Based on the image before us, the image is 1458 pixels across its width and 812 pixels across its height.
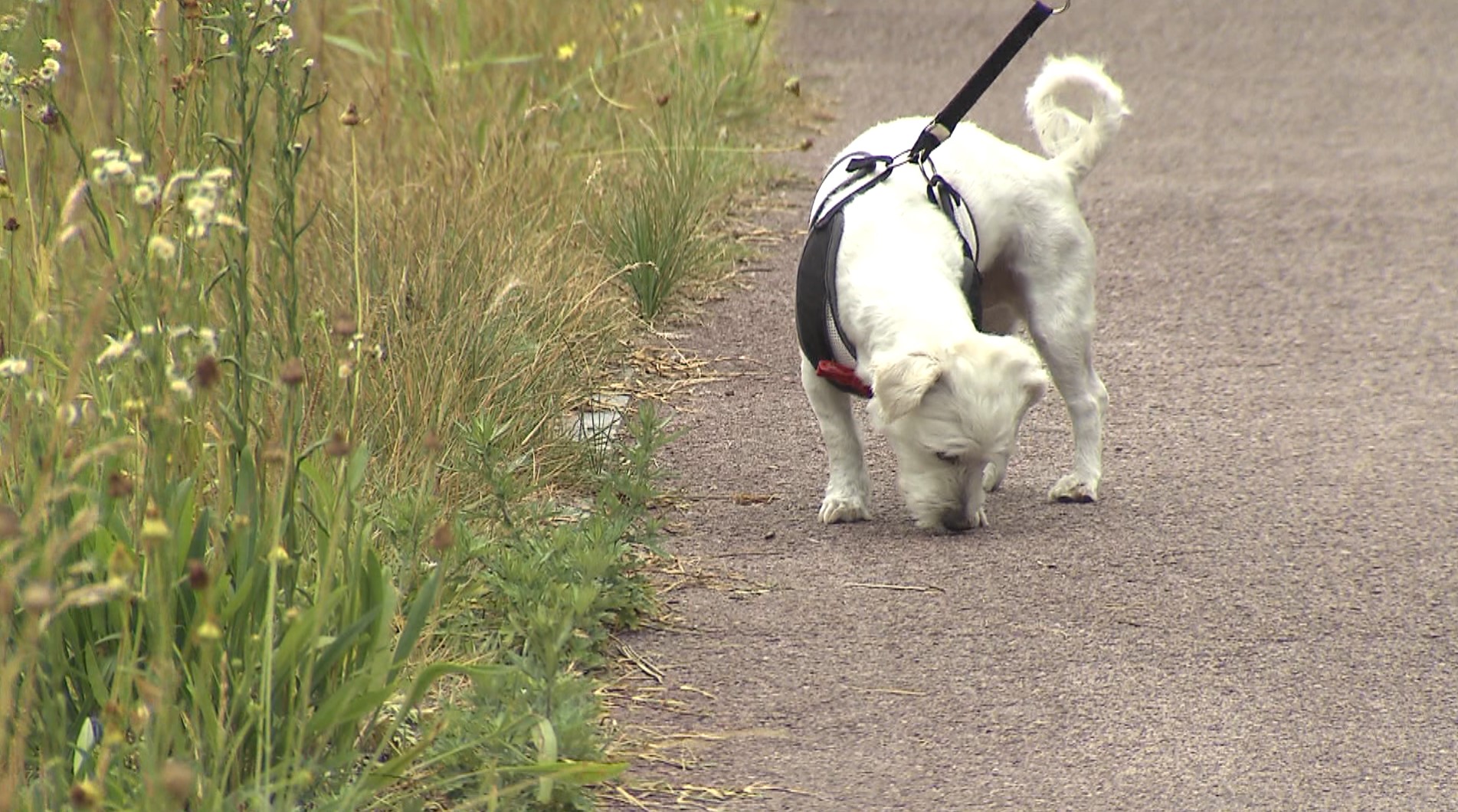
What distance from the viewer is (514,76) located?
7.73 meters

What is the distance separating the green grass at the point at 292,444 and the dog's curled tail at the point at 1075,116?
1.34m

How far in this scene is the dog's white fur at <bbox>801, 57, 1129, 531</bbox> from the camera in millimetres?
4234

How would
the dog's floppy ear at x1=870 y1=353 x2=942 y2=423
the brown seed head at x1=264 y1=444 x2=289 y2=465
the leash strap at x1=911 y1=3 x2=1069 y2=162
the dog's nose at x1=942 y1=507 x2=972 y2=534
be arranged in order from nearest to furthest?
the brown seed head at x1=264 y1=444 x2=289 y2=465 < the dog's floppy ear at x1=870 y1=353 x2=942 y2=423 < the dog's nose at x1=942 y1=507 x2=972 y2=534 < the leash strap at x1=911 y1=3 x2=1069 y2=162

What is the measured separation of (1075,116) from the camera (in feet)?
16.9

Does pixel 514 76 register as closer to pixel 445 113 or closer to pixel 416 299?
pixel 445 113

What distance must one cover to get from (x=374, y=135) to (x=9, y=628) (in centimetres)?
409

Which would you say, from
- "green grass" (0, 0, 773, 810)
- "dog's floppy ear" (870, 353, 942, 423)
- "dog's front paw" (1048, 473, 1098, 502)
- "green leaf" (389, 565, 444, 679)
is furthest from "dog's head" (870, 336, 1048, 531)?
"green leaf" (389, 565, 444, 679)

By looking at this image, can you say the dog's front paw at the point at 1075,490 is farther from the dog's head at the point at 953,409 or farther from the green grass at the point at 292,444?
the green grass at the point at 292,444

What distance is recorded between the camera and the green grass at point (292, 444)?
97.7 inches

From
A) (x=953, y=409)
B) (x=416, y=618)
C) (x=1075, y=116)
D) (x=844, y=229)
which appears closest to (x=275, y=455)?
(x=416, y=618)

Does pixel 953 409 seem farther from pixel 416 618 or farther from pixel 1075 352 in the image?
pixel 416 618

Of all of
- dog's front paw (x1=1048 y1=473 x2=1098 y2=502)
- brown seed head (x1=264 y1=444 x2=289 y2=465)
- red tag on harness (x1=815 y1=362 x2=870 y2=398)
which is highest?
brown seed head (x1=264 y1=444 x2=289 y2=465)

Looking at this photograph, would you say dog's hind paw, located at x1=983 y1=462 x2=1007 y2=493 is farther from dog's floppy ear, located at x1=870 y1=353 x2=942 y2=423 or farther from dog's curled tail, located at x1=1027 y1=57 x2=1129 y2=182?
dog's curled tail, located at x1=1027 y1=57 x2=1129 y2=182

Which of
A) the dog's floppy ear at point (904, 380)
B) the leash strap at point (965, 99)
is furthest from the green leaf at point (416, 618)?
the leash strap at point (965, 99)
